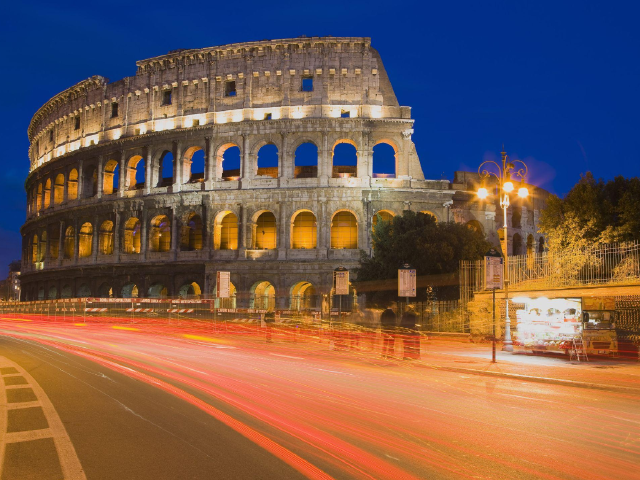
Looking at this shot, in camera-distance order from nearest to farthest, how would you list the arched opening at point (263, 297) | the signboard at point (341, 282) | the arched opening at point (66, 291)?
the signboard at point (341, 282) → the arched opening at point (263, 297) → the arched opening at point (66, 291)

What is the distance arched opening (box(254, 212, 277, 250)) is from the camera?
4106 cm

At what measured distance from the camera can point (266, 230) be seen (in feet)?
135

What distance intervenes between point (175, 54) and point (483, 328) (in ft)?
101

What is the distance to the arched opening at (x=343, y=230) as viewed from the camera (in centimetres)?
3947

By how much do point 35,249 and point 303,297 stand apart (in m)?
28.7

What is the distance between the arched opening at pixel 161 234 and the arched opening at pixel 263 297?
27.9 ft

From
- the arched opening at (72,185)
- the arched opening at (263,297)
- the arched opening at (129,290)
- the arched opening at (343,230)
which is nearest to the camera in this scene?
the arched opening at (263,297)

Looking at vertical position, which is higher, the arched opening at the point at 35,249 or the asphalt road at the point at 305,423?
the arched opening at the point at 35,249

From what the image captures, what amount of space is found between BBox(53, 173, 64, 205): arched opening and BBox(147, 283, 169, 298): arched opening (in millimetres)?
14418

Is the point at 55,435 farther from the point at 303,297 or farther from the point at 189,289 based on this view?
the point at 189,289

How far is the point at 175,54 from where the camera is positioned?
140 ft

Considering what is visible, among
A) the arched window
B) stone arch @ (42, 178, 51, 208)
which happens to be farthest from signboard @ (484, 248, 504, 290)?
stone arch @ (42, 178, 51, 208)

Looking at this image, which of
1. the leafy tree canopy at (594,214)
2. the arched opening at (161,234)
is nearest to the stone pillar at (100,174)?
the arched opening at (161,234)

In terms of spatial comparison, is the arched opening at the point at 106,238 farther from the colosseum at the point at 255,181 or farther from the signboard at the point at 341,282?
the signboard at the point at 341,282
